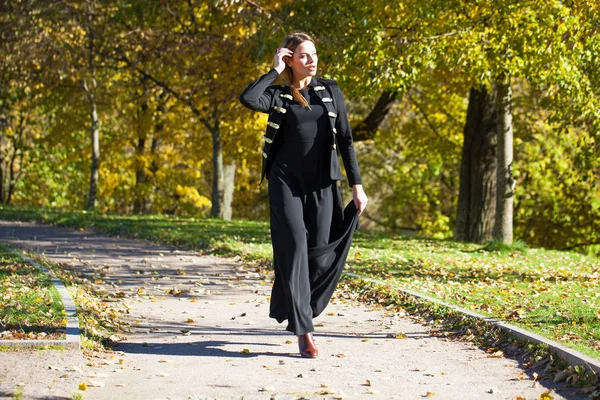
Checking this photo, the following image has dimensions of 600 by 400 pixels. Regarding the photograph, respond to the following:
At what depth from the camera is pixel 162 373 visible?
6.11 meters

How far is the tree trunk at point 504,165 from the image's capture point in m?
17.2

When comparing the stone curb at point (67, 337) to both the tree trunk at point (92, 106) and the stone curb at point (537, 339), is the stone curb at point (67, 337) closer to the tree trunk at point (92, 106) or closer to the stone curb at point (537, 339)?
the stone curb at point (537, 339)

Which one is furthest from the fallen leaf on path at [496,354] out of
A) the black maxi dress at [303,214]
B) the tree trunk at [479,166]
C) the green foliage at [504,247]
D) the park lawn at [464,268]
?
the tree trunk at [479,166]

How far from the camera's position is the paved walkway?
564 centimetres

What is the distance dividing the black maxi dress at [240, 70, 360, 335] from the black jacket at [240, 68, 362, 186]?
0.6 inches

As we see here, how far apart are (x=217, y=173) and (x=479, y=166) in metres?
7.92

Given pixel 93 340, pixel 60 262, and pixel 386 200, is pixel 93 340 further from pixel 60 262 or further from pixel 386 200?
pixel 386 200

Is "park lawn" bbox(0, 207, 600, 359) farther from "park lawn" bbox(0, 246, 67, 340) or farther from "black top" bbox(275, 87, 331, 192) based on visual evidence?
"park lawn" bbox(0, 246, 67, 340)

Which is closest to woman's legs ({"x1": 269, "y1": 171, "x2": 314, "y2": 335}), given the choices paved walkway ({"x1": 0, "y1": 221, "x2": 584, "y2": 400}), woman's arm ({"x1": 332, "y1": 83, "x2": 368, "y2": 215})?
paved walkway ({"x1": 0, "y1": 221, "x2": 584, "y2": 400})

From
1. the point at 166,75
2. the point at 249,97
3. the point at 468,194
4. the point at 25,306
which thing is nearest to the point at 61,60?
the point at 166,75

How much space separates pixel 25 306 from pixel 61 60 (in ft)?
58.4

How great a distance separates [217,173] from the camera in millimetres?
25141

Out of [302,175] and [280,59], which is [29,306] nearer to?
[302,175]

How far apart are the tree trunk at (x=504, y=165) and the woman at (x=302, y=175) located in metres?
10.6
